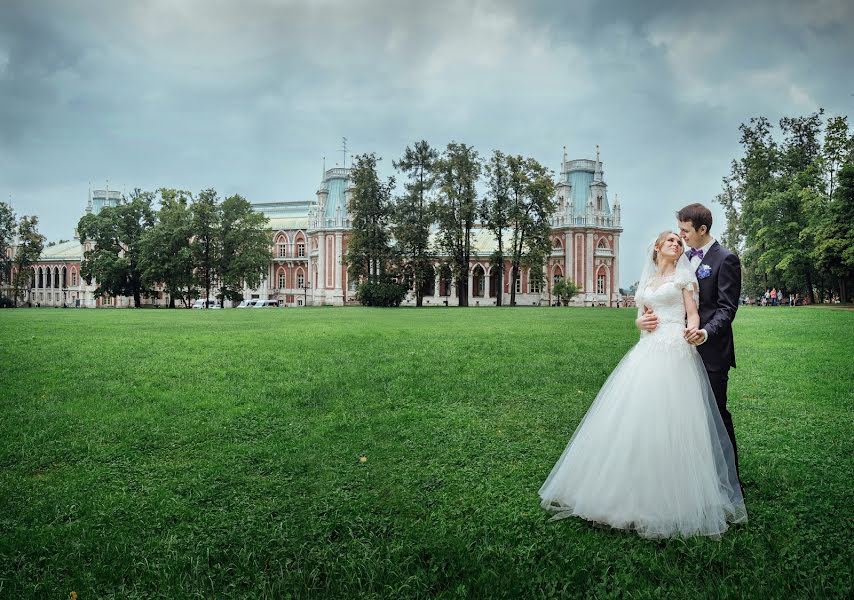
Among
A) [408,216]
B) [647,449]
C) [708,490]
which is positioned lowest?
[708,490]

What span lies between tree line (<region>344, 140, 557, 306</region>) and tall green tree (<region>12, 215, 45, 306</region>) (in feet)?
109

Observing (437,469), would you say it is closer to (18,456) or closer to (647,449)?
(647,449)

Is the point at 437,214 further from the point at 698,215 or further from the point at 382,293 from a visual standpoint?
the point at 698,215

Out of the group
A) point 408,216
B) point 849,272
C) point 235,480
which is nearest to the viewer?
point 235,480

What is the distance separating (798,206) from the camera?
38156mm

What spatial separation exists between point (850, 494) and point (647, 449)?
84.1 inches

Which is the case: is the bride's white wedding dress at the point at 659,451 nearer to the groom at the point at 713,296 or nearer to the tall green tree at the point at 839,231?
the groom at the point at 713,296

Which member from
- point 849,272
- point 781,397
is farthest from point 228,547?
point 849,272

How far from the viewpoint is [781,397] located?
8258mm

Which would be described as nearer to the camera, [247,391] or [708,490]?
[708,490]

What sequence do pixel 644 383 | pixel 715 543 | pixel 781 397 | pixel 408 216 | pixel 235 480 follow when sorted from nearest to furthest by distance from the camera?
pixel 715 543, pixel 644 383, pixel 235 480, pixel 781 397, pixel 408 216

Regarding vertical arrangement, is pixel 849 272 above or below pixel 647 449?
above

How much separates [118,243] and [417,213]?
93.0 feet

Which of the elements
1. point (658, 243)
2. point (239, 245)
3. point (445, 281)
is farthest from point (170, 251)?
point (658, 243)
